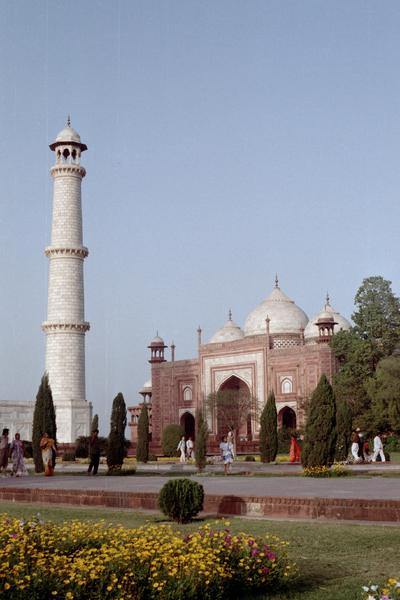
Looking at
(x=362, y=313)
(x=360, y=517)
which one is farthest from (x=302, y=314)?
(x=360, y=517)

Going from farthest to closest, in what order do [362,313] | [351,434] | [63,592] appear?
1. [362,313]
2. [351,434]
3. [63,592]

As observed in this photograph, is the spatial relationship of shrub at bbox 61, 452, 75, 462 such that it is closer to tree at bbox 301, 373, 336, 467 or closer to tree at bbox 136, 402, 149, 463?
tree at bbox 136, 402, 149, 463

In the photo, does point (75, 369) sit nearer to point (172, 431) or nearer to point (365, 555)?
point (172, 431)

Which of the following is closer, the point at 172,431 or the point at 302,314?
the point at 172,431

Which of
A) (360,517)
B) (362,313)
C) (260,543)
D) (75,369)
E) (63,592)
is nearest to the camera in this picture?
(63,592)

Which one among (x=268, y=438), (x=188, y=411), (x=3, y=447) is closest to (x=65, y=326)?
(x=268, y=438)

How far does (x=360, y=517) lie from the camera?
722cm

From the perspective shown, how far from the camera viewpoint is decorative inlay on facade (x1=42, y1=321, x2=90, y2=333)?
29.2 meters

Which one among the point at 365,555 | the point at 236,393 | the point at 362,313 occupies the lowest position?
the point at 365,555

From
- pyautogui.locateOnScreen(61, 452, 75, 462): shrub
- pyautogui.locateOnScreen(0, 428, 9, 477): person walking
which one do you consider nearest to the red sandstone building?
pyautogui.locateOnScreen(61, 452, 75, 462): shrub

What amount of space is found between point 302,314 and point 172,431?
10.1m

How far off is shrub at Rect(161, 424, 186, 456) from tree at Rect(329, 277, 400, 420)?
336 inches

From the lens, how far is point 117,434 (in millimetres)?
17875

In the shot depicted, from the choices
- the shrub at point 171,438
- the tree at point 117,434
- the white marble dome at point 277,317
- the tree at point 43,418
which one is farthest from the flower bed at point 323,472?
the white marble dome at point 277,317
